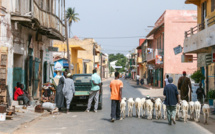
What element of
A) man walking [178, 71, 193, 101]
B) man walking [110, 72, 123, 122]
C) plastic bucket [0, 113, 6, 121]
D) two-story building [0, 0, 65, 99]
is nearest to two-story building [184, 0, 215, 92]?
man walking [178, 71, 193, 101]

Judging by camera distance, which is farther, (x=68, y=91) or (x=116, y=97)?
(x=68, y=91)

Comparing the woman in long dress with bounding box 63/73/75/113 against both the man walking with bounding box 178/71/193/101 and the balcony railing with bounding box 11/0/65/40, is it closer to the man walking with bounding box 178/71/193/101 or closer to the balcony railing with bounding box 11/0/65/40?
the balcony railing with bounding box 11/0/65/40

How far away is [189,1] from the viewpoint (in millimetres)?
24703

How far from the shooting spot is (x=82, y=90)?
50.7 ft

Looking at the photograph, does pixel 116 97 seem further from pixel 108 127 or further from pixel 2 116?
pixel 2 116

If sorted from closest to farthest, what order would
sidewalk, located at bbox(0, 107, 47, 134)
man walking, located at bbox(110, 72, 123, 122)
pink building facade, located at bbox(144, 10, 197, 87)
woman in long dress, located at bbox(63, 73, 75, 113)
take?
sidewalk, located at bbox(0, 107, 47, 134) → man walking, located at bbox(110, 72, 123, 122) → woman in long dress, located at bbox(63, 73, 75, 113) → pink building facade, located at bbox(144, 10, 197, 87)

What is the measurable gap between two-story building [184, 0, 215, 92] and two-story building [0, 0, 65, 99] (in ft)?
29.5

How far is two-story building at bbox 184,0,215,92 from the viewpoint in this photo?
58.9ft

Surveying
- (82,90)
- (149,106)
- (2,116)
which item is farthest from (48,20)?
(149,106)

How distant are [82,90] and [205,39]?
312 inches

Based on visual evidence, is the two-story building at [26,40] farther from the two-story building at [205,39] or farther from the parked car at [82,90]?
the two-story building at [205,39]

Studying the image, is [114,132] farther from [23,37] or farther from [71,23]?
[71,23]

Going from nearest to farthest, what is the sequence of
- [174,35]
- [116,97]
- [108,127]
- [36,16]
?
[108,127] → [116,97] → [36,16] → [174,35]

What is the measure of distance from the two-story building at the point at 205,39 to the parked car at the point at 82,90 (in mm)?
6531
